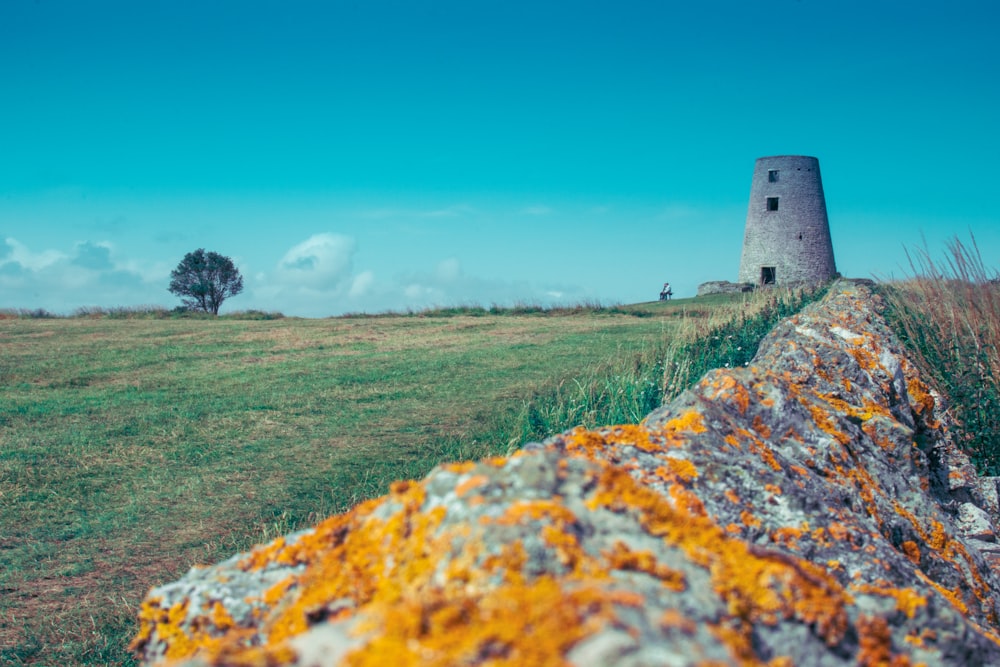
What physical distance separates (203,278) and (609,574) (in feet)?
197

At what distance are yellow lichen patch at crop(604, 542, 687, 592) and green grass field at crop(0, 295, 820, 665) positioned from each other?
3932mm

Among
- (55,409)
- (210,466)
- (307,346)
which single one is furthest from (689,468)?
(307,346)

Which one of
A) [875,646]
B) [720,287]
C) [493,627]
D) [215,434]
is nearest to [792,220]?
[720,287]

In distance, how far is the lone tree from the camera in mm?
56719

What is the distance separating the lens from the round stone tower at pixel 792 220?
41750 mm

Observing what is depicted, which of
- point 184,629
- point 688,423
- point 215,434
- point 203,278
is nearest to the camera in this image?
point 184,629

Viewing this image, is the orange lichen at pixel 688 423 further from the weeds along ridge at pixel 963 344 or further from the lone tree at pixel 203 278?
the lone tree at pixel 203 278

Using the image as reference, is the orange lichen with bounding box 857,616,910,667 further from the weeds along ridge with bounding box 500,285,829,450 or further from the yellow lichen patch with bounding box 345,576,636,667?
the weeds along ridge with bounding box 500,285,829,450

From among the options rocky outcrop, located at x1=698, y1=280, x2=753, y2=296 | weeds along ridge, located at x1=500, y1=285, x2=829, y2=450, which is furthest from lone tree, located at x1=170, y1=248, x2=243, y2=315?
weeds along ridge, located at x1=500, y1=285, x2=829, y2=450

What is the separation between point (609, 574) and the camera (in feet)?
4.34

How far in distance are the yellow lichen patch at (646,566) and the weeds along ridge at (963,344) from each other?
20.8 ft

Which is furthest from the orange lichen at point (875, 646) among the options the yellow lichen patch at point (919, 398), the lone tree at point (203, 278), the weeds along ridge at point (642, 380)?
the lone tree at point (203, 278)

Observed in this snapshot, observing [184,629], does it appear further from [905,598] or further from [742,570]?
[905,598]

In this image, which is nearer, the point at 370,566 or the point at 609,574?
the point at 609,574
